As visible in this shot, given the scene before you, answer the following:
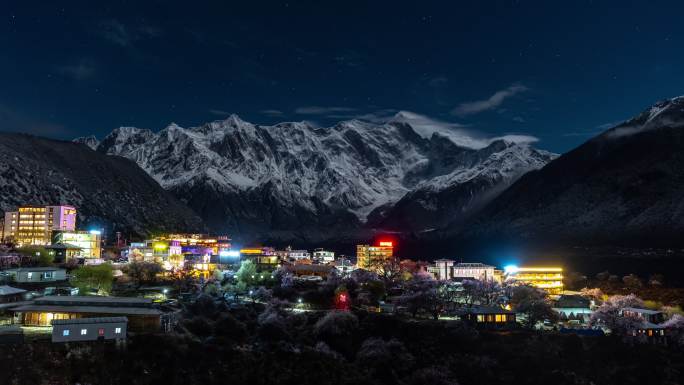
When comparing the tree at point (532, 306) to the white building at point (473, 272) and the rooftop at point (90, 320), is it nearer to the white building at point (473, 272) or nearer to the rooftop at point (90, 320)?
the white building at point (473, 272)

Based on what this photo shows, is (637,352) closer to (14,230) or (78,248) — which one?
(78,248)

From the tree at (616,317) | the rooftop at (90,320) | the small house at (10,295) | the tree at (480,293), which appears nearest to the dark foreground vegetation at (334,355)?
the rooftop at (90,320)

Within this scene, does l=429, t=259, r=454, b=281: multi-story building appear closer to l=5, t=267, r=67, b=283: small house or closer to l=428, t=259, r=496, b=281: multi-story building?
l=428, t=259, r=496, b=281: multi-story building

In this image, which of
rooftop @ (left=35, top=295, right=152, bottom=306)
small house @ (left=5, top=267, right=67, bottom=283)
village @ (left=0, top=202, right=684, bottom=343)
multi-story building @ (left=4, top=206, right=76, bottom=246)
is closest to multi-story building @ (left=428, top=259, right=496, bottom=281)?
village @ (left=0, top=202, right=684, bottom=343)

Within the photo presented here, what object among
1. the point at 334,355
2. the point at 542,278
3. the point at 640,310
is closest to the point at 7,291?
the point at 334,355

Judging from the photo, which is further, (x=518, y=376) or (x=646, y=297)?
(x=646, y=297)

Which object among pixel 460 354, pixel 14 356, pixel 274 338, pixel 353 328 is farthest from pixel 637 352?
pixel 14 356
